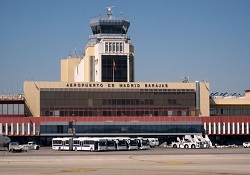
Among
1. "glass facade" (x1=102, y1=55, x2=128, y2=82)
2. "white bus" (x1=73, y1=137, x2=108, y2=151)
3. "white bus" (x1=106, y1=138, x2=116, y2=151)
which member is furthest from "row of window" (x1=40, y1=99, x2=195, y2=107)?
"white bus" (x1=106, y1=138, x2=116, y2=151)

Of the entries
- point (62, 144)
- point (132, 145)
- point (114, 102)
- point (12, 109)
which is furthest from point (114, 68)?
point (132, 145)

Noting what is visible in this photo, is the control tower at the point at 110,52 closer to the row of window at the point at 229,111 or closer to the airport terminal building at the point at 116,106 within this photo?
the airport terminal building at the point at 116,106

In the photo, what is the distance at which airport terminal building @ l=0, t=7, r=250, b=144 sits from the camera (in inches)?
6698

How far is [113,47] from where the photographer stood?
183250mm

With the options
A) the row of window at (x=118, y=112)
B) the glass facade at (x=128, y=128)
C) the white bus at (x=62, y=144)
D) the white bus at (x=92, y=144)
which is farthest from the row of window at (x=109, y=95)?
the white bus at (x=92, y=144)

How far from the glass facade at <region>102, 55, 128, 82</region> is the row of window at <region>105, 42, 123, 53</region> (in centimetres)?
174

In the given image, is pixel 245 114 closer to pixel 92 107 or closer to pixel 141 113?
pixel 141 113

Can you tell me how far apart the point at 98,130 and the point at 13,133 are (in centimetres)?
2258

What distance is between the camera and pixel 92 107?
175 m

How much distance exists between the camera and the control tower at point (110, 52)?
182 m

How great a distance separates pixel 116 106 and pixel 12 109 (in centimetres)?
2838

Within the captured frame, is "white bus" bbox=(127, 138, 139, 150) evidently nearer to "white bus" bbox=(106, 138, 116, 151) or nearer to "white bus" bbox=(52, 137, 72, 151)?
"white bus" bbox=(106, 138, 116, 151)

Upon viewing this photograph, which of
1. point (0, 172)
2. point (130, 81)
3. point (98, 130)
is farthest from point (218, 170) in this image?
point (130, 81)

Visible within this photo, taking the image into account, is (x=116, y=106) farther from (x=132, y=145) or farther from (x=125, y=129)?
(x=132, y=145)
